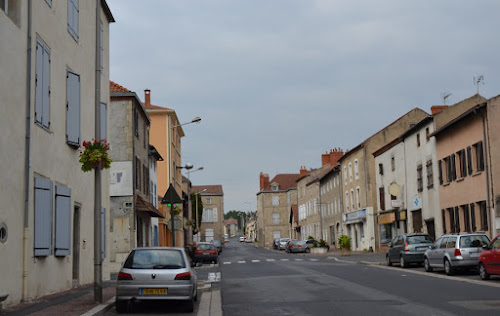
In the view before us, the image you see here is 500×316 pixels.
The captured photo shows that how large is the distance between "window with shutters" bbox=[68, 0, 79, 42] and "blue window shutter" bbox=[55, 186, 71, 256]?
4.66 meters

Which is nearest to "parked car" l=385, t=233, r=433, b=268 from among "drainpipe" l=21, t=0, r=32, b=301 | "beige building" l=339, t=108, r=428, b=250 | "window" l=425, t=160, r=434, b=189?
"window" l=425, t=160, r=434, b=189

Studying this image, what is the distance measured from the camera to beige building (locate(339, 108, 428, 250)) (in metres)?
54.5

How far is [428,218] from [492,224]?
9885 millimetres

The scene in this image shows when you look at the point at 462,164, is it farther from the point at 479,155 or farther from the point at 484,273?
the point at 484,273

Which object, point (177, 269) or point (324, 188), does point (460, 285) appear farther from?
point (324, 188)

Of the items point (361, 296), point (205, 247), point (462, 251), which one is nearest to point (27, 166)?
point (361, 296)

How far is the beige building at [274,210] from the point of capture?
115m

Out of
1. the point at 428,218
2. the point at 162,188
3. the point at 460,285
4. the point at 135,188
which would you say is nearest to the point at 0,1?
the point at 460,285

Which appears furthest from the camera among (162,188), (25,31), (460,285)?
(162,188)

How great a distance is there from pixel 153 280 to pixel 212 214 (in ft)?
379

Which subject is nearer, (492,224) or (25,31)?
(25,31)

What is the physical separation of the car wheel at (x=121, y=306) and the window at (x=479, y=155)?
22997 millimetres

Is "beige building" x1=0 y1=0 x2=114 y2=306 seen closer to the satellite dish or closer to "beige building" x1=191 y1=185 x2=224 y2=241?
the satellite dish

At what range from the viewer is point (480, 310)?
41.4ft
